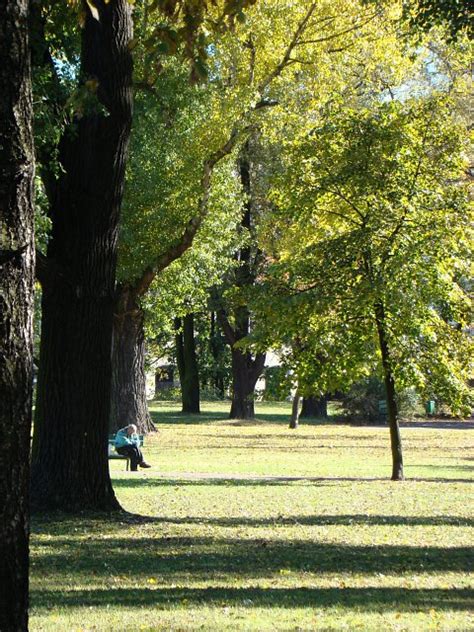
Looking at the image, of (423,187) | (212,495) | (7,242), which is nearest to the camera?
(7,242)

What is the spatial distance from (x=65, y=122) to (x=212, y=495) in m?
6.93

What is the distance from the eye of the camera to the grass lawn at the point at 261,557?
291 inches

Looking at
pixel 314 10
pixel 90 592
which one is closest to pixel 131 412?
pixel 314 10

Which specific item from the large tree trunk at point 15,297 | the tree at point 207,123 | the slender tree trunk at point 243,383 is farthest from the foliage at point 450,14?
the slender tree trunk at point 243,383

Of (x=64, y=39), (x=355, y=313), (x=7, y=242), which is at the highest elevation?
(x=64, y=39)

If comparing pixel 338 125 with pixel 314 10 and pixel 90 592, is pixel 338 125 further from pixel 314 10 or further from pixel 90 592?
pixel 90 592

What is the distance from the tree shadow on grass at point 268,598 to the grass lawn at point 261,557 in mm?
15

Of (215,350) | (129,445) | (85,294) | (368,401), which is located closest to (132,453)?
(129,445)

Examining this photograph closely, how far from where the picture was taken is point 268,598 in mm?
8016

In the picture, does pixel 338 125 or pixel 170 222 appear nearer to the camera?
pixel 338 125

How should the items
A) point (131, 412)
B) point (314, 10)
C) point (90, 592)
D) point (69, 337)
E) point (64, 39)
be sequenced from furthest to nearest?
point (131, 412)
point (314, 10)
point (64, 39)
point (69, 337)
point (90, 592)

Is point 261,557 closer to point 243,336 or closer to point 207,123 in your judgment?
point 207,123

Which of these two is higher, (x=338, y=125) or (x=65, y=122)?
(x=338, y=125)

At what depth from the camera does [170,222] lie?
29672 millimetres
